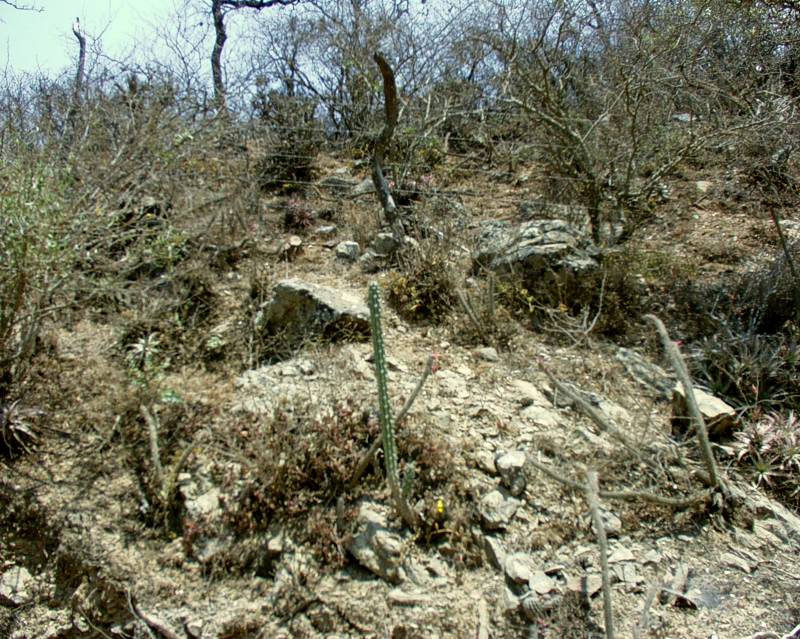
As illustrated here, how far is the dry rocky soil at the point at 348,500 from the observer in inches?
96.3

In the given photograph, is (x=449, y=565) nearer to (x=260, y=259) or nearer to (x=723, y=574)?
(x=723, y=574)

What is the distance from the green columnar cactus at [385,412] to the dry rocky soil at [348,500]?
0.08 m

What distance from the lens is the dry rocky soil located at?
245cm

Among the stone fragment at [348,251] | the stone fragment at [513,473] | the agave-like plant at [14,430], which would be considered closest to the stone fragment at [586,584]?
the stone fragment at [513,473]

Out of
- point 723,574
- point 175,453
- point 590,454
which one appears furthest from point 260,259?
point 723,574

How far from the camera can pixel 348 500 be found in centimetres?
276

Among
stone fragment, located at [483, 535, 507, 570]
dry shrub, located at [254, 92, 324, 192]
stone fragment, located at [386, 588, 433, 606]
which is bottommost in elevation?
stone fragment, located at [386, 588, 433, 606]

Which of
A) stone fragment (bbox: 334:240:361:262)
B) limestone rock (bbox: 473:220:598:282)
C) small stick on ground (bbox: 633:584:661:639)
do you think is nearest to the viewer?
small stick on ground (bbox: 633:584:661:639)

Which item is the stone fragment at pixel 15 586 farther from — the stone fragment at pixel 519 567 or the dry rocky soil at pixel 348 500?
the stone fragment at pixel 519 567

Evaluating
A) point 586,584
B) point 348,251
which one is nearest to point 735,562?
point 586,584

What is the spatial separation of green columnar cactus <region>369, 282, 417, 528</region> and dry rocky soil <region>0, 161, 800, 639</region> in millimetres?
82

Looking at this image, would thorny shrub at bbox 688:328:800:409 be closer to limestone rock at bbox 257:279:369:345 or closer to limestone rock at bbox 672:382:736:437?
A: limestone rock at bbox 672:382:736:437

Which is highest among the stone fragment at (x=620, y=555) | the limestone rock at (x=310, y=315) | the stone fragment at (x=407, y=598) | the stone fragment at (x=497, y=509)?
the limestone rock at (x=310, y=315)

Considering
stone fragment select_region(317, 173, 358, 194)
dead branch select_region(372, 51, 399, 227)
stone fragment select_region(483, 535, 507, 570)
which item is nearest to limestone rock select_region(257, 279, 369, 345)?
dead branch select_region(372, 51, 399, 227)
